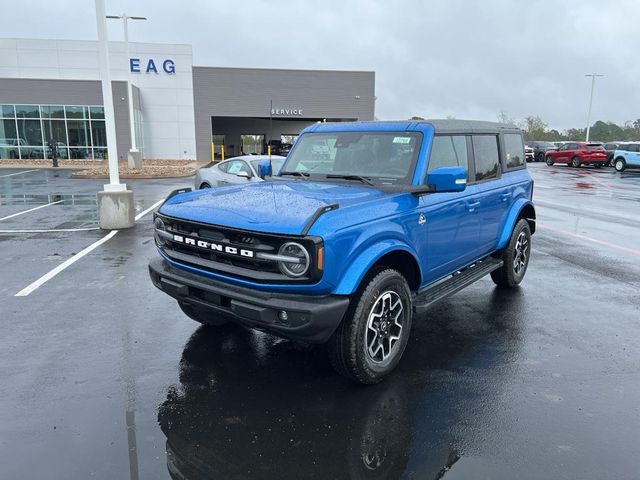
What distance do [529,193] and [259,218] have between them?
14.8 feet

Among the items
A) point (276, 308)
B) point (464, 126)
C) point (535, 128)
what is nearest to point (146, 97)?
point (464, 126)

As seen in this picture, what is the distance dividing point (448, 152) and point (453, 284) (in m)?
1.30

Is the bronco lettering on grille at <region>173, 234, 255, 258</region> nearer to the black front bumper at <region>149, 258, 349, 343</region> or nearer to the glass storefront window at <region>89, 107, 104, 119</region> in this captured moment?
the black front bumper at <region>149, 258, 349, 343</region>

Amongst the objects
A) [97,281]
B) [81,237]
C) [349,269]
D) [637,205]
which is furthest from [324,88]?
[349,269]

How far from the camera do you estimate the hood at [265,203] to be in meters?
3.47

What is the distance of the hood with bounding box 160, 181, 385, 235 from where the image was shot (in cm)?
347

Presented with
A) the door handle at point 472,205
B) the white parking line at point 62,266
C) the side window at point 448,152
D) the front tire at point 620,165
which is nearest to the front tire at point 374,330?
the side window at point 448,152

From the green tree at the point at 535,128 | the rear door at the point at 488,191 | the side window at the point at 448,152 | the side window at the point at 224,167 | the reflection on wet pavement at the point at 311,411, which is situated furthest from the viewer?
the green tree at the point at 535,128

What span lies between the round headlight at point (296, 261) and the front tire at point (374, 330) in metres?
0.56

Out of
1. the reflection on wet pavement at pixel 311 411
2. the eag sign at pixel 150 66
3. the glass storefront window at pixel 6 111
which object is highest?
the eag sign at pixel 150 66

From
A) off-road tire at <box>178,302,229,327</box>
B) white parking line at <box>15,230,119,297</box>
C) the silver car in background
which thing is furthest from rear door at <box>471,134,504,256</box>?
the silver car in background

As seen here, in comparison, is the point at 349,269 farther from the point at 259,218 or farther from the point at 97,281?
the point at 97,281

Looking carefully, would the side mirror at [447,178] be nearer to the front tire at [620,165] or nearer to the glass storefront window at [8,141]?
the front tire at [620,165]

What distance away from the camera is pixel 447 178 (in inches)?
162
